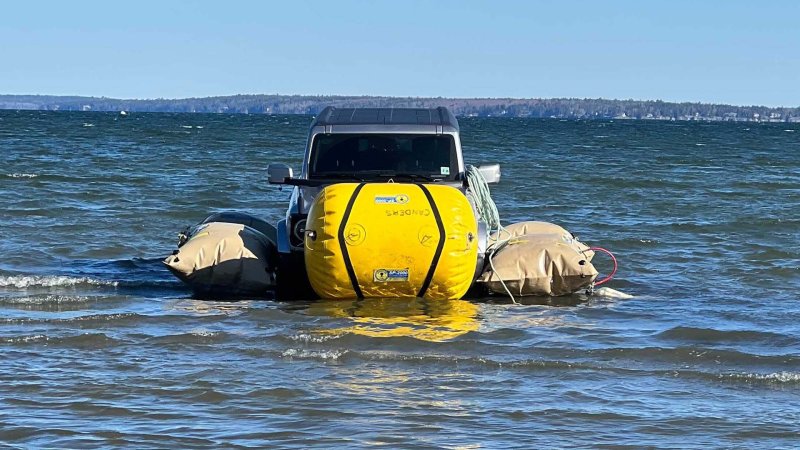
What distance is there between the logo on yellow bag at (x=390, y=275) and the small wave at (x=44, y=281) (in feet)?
11.2

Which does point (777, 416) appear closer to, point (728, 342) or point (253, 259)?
point (728, 342)

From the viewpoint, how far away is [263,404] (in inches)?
304

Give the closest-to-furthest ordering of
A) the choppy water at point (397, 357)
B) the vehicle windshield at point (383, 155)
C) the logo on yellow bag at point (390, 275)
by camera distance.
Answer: the choppy water at point (397, 357) < the logo on yellow bag at point (390, 275) < the vehicle windshield at point (383, 155)

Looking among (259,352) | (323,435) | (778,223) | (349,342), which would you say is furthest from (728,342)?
(778,223)

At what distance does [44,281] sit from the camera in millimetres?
12617

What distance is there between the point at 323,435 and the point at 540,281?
4.90 m

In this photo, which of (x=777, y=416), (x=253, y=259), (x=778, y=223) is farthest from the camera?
(x=778, y=223)

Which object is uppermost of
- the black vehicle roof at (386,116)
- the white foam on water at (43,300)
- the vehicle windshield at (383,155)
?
the black vehicle roof at (386,116)

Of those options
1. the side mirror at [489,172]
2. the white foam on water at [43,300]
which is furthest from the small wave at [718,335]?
the white foam on water at [43,300]

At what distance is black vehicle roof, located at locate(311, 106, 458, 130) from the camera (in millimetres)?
12383

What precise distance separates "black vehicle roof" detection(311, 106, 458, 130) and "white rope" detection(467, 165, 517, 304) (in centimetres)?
58

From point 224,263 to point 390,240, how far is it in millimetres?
1860

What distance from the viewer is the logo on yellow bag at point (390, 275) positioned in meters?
10.5

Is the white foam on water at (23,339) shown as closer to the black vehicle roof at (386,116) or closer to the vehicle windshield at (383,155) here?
the vehicle windshield at (383,155)
